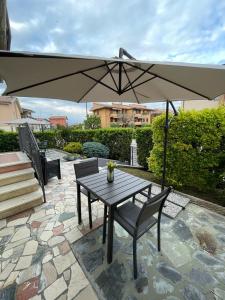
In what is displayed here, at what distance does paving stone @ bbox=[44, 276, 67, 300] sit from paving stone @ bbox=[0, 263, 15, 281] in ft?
1.89

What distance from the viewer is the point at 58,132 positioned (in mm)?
11695

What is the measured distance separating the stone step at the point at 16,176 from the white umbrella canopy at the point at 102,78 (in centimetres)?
211

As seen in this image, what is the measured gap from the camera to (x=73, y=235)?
7.70 ft

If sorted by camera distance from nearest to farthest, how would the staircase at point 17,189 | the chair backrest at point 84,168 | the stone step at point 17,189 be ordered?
the chair backrest at point 84,168 → the staircase at point 17,189 → the stone step at point 17,189

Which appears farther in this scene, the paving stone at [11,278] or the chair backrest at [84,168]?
the chair backrest at [84,168]

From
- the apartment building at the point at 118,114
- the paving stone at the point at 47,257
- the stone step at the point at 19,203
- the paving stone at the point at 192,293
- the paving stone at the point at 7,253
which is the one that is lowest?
the paving stone at the point at 192,293

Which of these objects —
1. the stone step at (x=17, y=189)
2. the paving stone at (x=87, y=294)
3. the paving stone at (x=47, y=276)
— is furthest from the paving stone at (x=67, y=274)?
the stone step at (x=17, y=189)

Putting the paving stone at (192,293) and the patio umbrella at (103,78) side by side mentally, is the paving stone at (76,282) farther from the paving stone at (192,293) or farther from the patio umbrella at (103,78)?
the patio umbrella at (103,78)

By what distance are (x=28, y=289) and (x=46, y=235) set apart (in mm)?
787

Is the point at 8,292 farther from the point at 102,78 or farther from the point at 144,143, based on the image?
the point at 144,143

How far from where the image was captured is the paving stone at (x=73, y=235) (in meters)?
2.26

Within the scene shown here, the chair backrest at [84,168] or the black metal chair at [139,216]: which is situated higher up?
the chair backrest at [84,168]

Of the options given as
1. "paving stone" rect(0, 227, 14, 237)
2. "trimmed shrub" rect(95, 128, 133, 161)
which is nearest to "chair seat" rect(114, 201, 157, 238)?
"paving stone" rect(0, 227, 14, 237)

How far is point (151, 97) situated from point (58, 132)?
33.3 feet
